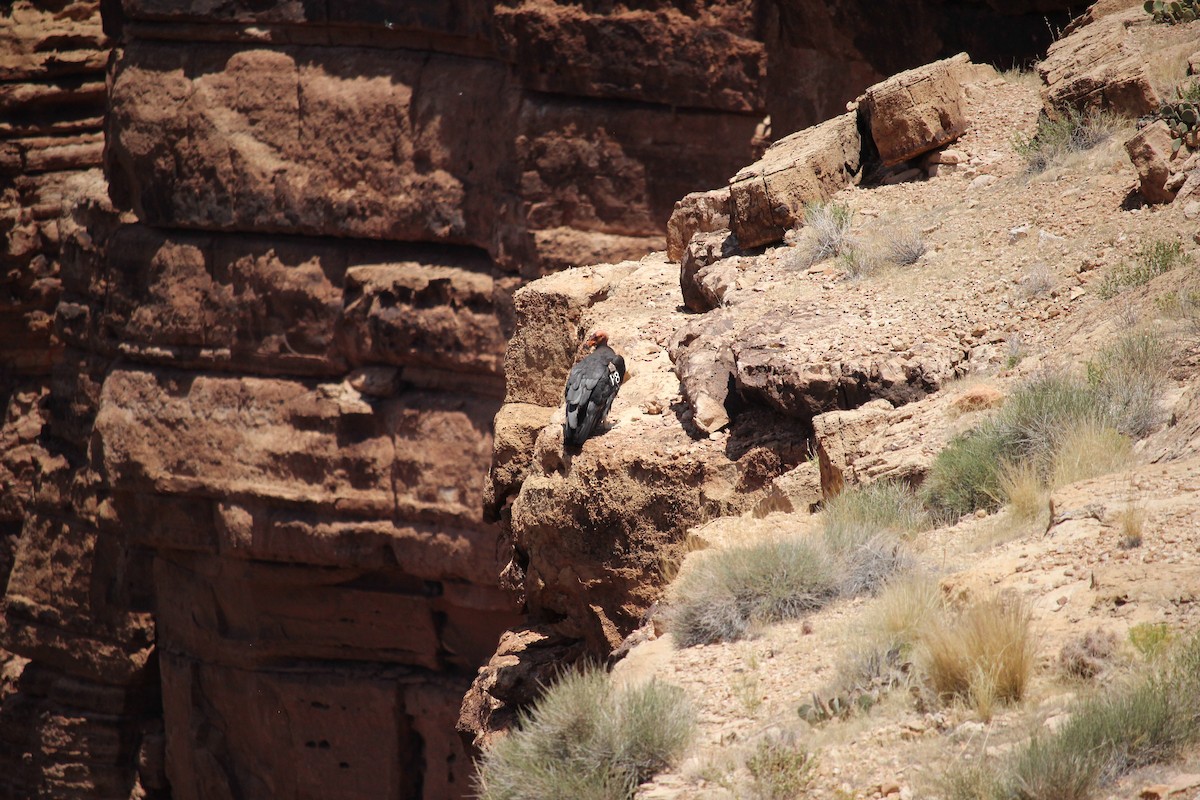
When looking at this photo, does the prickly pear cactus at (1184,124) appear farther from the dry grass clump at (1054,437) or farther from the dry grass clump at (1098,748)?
the dry grass clump at (1098,748)

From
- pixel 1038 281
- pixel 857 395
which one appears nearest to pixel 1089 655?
pixel 857 395

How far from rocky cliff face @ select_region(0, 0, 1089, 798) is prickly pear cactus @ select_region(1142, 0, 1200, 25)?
475 centimetres

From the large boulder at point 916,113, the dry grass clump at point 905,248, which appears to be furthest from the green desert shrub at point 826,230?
the large boulder at point 916,113

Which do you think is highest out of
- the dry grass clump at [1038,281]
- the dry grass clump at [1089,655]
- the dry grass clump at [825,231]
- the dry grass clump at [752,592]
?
the dry grass clump at [825,231]

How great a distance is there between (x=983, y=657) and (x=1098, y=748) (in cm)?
54

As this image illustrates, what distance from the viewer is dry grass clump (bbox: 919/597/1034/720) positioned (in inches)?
176

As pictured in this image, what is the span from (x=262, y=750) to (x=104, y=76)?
11455 millimetres

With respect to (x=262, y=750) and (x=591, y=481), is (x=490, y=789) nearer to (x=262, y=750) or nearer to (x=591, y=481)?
(x=591, y=481)

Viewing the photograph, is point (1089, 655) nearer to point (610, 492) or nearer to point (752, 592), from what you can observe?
point (752, 592)

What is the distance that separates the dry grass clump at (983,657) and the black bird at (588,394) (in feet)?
12.4

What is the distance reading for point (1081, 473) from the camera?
5953 mm

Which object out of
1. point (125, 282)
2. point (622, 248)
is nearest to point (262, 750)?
point (125, 282)

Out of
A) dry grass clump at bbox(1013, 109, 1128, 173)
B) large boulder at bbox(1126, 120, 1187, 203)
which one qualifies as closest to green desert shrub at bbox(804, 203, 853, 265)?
dry grass clump at bbox(1013, 109, 1128, 173)

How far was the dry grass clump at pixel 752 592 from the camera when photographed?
226 inches
